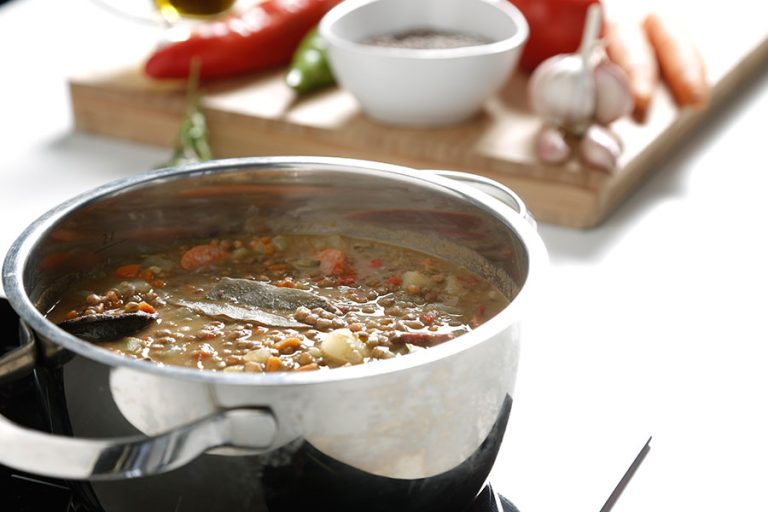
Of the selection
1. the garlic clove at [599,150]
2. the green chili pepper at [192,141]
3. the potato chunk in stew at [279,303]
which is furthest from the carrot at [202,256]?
the garlic clove at [599,150]

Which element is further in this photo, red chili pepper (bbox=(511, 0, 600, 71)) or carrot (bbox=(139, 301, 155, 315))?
red chili pepper (bbox=(511, 0, 600, 71))

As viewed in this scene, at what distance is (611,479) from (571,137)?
967 millimetres

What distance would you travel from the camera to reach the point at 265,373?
Result: 0.80m

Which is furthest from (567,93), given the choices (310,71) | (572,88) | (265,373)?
(265,373)

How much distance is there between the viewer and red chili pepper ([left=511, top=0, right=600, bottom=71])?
212 cm

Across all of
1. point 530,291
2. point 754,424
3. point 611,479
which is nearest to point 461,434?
point 530,291

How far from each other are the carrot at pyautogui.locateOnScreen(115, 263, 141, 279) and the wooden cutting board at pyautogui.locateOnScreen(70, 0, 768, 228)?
855 mm

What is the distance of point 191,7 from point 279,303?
54.1 inches

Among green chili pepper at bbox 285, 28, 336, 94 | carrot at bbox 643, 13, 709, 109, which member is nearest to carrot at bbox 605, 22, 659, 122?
carrot at bbox 643, 13, 709, 109

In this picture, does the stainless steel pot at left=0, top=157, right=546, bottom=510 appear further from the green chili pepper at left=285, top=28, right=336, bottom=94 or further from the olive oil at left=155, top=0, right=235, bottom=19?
the olive oil at left=155, top=0, right=235, bottom=19

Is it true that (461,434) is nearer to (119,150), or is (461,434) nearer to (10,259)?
(10,259)

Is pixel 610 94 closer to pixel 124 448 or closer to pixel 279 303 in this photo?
pixel 279 303

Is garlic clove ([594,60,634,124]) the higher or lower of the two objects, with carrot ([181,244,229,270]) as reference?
lower

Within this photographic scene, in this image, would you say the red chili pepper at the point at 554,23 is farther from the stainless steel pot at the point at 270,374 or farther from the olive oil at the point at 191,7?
the stainless steel pot at the point at 270,374
